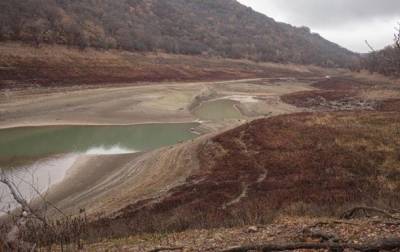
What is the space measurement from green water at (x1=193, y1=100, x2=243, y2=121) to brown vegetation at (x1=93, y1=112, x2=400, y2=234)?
1625 cm

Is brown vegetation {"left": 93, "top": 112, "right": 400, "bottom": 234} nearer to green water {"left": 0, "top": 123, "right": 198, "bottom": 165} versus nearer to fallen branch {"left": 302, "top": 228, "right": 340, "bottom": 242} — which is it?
fallen branch {"left": 302, "top": 228, "right": 340, "bottom": 242}

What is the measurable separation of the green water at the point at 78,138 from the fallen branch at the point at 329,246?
23.0 m

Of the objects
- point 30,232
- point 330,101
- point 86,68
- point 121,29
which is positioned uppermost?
point 121,29

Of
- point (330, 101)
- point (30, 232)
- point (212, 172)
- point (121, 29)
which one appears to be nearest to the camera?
point (30, 232)

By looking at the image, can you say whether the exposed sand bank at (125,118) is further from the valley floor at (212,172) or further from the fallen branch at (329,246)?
the fallen branch at (329,246)

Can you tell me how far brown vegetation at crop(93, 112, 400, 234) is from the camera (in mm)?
14422


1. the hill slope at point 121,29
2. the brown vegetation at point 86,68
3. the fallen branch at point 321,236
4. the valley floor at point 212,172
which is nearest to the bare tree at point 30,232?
the valley floor at point 212,172

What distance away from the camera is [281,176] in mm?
22203

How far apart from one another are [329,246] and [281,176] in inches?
573

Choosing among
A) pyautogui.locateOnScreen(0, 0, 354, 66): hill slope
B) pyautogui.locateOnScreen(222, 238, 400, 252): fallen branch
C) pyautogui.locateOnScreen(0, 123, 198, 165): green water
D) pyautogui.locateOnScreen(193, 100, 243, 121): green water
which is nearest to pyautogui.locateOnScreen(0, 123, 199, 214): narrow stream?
pyautogui.locateOnScreen(0, 123, 198, 165): green water

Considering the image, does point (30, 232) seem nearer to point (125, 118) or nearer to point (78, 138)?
point (78, 138)

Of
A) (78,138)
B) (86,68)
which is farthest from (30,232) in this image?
(86,68)

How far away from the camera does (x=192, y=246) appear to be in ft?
32.1

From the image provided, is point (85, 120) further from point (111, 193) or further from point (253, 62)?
point (253, 62)
